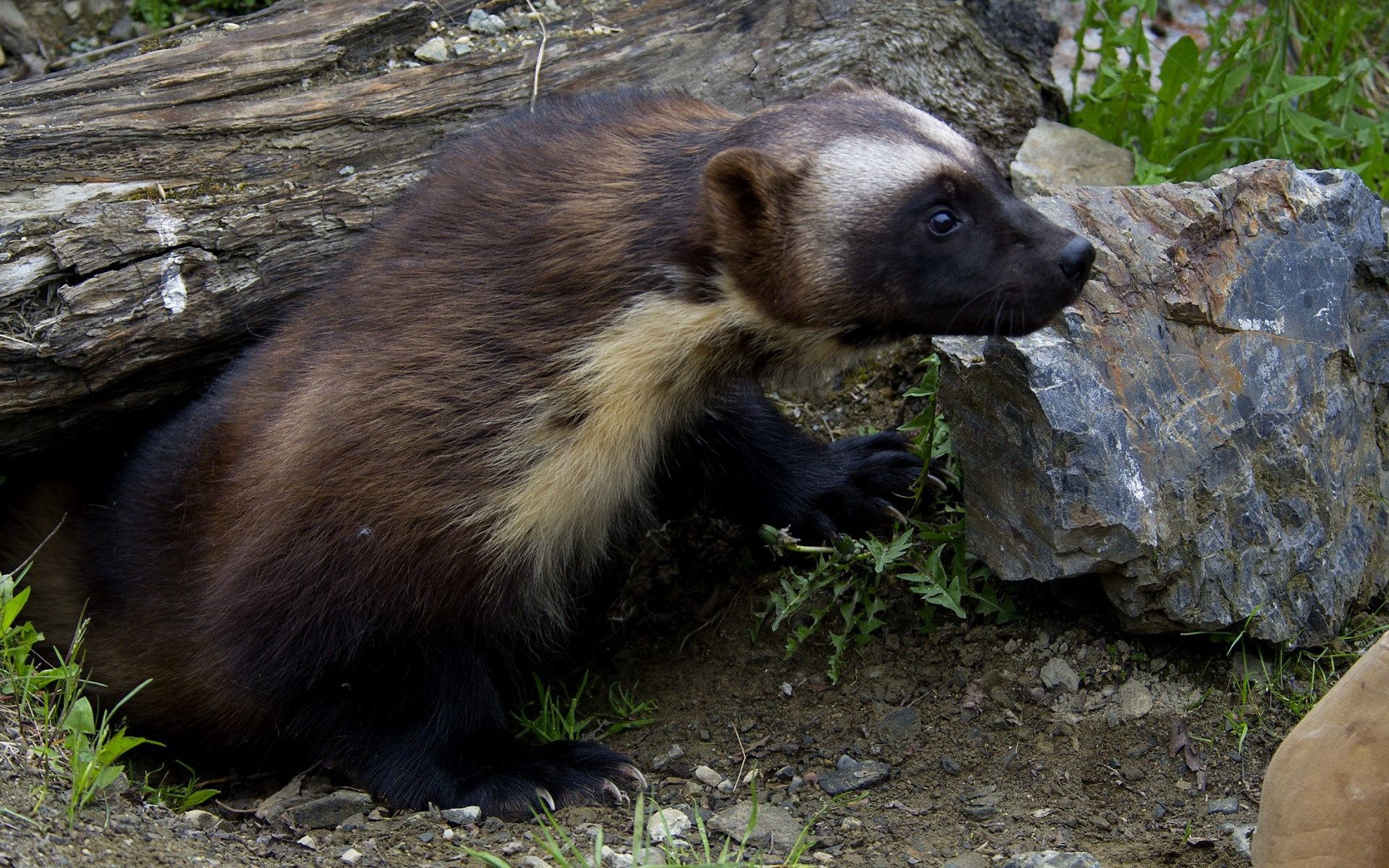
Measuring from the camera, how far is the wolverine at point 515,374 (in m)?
3.42

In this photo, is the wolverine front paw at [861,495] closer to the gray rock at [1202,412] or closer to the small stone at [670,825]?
the gray rock at [1202,412]

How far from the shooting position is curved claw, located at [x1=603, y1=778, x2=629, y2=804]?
3873mm

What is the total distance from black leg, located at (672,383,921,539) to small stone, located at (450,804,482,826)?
1490mm

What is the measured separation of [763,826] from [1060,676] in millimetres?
1112

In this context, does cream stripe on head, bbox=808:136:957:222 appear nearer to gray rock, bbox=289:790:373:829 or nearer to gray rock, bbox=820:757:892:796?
gray rock, bbox=820:757:892:796

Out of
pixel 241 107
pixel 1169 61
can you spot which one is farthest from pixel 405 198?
pixel 1169 61

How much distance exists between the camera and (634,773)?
156 inches

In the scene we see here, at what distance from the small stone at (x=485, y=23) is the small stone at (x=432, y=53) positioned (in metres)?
0.19

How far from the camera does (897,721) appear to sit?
3979mm

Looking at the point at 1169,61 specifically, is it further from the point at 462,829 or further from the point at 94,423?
the point at 94,423

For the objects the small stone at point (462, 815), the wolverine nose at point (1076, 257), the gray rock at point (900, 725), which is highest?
the wolverine nose at point (1076, 257)

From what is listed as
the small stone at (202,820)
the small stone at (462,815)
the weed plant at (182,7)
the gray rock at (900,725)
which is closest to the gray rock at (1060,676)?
the gray rock at (900,725)

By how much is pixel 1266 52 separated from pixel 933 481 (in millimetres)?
3379

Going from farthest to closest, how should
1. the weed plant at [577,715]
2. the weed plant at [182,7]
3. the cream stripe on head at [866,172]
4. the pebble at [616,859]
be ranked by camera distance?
the weed plant at [182,7]
the weed plant at [577,715]
the cream stripe on head at [866,172]
the pebble at [616,859]
